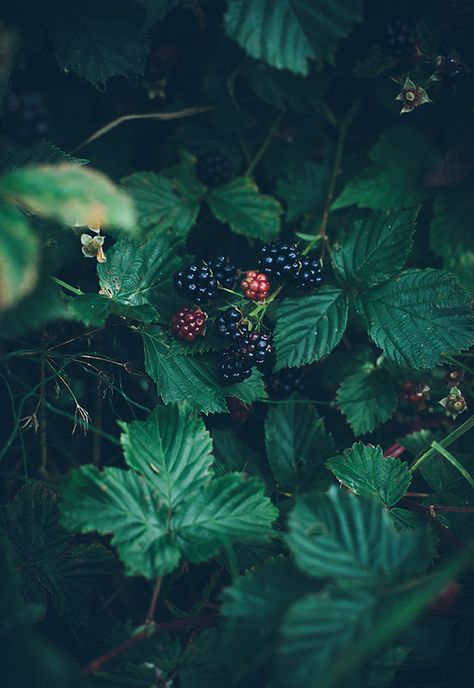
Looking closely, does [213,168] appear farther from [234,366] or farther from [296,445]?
[296,445]

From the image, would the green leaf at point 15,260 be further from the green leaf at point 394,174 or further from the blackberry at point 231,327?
the green leaf at point 394,174

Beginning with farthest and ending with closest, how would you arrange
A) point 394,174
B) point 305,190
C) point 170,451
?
point 305,190, point 394,174, point 170,451

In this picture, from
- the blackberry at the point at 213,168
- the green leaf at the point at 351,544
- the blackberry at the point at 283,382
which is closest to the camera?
the green leaf at the point at 351,544

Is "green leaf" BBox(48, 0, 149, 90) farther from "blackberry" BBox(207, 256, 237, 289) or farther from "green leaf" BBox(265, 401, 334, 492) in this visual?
"green leaf" BBox(265, 401, 334, 492)

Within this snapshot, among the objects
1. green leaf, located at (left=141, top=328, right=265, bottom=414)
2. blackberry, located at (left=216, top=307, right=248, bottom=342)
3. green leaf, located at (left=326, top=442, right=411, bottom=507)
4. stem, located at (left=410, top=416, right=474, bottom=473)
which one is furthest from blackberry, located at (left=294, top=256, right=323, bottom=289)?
stem, located at (left=410, top=416, right=474, bottom=473)

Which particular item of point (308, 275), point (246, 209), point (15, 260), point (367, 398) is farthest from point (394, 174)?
point (15, 260)

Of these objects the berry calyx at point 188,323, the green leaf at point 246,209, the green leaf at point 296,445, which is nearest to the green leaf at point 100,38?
the green leaf at point 246,209

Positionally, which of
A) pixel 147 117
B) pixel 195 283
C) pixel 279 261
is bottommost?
pixel 195 283
